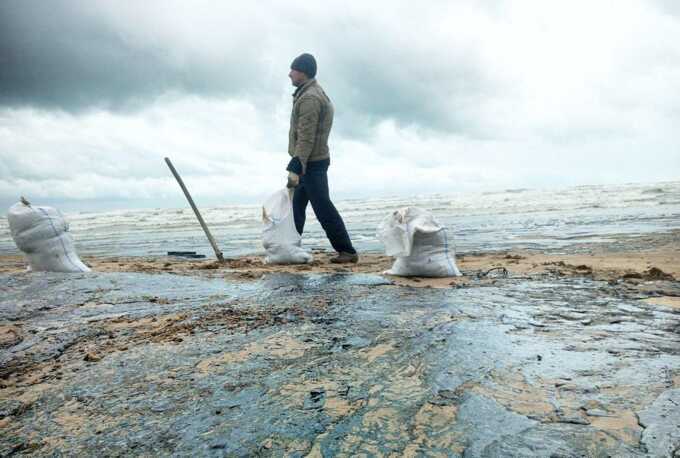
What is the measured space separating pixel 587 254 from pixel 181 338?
469cm

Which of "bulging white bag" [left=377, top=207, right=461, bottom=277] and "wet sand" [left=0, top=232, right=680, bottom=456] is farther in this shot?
"bulging white bag" [left=377, top=207, right=461, bottom=277]

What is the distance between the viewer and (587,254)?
204 inches

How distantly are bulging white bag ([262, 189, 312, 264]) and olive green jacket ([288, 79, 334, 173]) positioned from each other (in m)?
0.44

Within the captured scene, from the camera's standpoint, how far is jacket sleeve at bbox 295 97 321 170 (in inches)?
190

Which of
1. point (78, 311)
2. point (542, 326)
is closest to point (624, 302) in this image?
point (542, 326)

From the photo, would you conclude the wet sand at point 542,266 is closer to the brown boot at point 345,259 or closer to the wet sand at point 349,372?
the brown boot at point 345,259

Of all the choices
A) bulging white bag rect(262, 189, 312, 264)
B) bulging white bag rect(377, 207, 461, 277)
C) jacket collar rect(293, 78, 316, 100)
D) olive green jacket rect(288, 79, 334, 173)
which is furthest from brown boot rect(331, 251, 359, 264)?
jacket collar rect(293, 78, 316, 100)

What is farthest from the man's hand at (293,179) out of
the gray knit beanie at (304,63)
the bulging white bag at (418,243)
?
the bulging white bag at (418,243)

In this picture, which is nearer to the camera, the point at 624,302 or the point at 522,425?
the point at 522,425

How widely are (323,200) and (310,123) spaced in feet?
2.68

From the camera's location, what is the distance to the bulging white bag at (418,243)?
366 cm

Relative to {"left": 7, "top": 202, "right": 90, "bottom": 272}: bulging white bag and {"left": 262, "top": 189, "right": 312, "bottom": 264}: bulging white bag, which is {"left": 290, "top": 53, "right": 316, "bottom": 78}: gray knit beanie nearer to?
{"left": 262, "top": 189, "right": 312, "bottom": 264}: bulging white bag

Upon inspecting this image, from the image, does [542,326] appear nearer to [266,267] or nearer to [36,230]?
[266,267]

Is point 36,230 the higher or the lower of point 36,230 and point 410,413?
the higher
